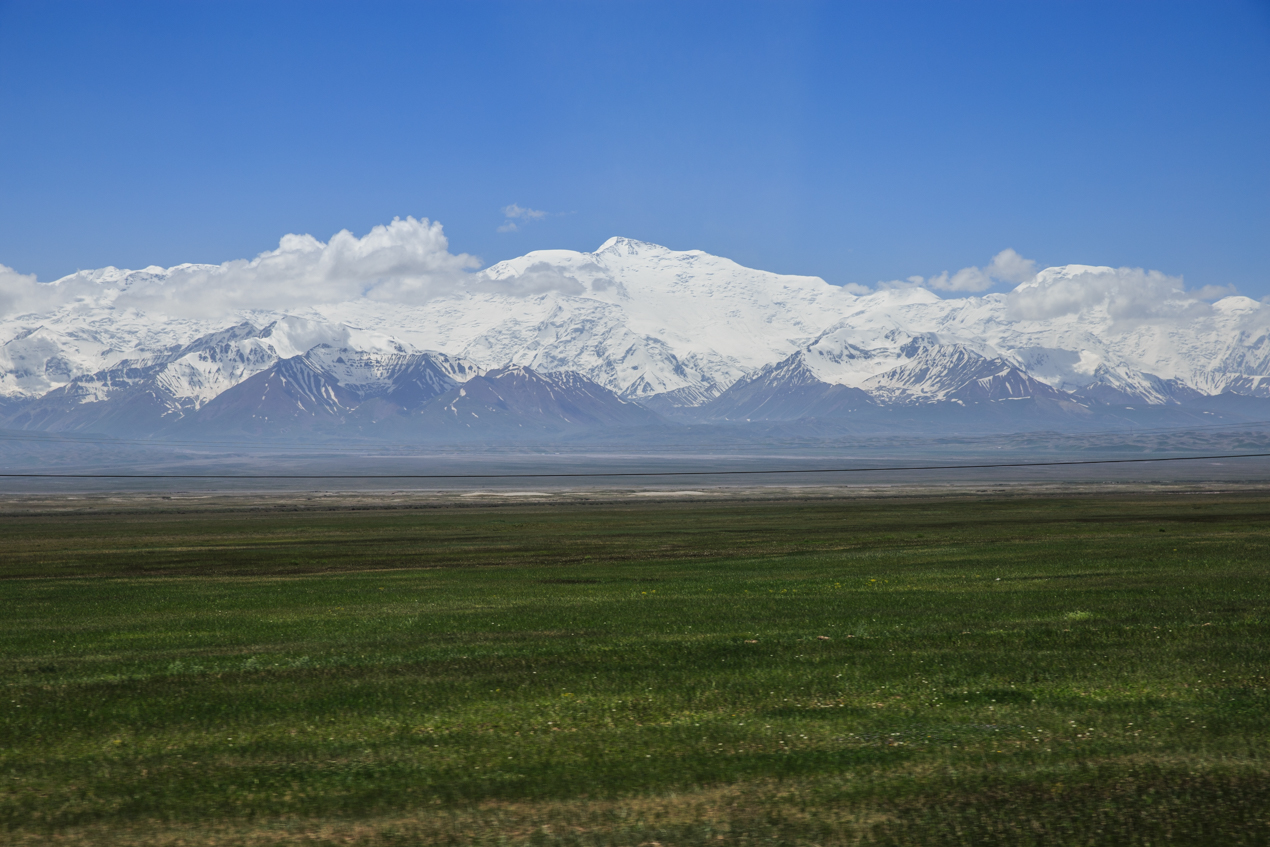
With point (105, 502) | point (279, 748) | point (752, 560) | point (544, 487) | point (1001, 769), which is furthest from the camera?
point (544, 487)

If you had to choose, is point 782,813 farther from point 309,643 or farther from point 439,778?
point 309,643

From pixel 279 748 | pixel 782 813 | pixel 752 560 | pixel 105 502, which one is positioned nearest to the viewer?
pixel 782 813

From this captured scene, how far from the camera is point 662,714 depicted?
12.8 meters

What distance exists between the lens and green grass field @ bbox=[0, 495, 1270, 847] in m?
9.22

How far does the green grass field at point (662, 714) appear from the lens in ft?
30.2

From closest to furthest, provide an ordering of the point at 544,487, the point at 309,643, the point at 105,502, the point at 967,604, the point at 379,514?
1. the point at 309,643
2. the point at 967,604
3. the point at 379,514
4. the point at 105,502
5. the point at 544,487

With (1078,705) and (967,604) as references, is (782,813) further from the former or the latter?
(967,604)

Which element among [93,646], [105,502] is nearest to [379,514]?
[105,502]

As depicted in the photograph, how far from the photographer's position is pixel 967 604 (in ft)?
75.4

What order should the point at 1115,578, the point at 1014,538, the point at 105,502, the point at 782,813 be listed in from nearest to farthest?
the point at 782,813 < the point at 1115,578 < the point at 1014,538 < the point at 105,502

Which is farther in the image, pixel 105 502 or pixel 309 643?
pixel 105 502

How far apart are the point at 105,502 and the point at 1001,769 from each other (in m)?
164

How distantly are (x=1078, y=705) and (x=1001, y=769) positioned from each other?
9.41 feet

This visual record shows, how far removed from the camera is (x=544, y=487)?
618ft
